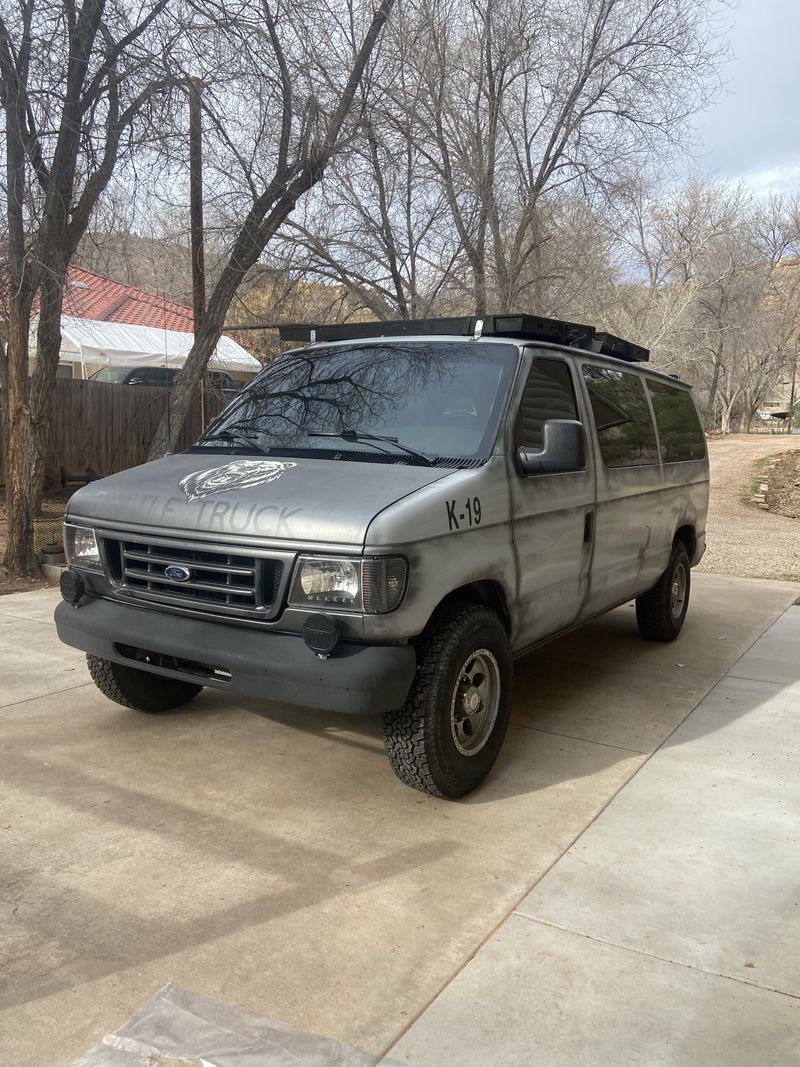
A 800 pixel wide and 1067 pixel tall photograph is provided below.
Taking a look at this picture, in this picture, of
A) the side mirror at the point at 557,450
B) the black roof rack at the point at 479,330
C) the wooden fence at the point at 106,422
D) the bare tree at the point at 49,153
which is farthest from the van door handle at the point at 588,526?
the wooden fence at the point at 106,422

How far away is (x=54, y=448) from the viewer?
45.6ft

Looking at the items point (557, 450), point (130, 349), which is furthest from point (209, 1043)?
point (130, 349)

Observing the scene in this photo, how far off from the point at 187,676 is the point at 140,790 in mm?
570

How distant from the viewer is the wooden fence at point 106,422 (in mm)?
13945

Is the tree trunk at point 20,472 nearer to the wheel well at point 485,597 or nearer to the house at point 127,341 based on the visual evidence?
the wheel well at point 485,597

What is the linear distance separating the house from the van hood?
13.7 m

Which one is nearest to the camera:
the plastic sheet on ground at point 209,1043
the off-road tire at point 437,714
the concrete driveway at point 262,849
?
the plastic sheet on ground at point 209,1043

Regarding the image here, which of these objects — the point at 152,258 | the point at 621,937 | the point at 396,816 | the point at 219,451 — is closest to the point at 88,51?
the point at 152,258

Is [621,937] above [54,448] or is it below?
below

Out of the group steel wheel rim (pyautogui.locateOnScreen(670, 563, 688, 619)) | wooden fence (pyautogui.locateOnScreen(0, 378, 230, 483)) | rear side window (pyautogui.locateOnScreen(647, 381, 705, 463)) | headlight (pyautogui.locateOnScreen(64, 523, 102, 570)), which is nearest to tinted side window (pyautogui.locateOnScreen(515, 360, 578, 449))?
rear side window (pyautogui.locateOnScreen(647, 381, 705, 463))

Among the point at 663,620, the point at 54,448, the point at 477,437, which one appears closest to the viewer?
the point at 477,437

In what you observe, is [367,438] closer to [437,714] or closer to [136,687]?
[437,714]

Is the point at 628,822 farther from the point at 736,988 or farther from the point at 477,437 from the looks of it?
the point at 477,437

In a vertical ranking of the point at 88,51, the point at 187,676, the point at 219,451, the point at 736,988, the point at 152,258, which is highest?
the point at 88,51
